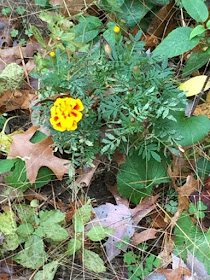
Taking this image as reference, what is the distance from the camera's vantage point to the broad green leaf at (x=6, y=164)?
1.44 m

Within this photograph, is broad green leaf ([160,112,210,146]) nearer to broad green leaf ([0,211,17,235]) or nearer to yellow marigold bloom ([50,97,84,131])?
yellow marigold bloom ([50,97,84,131])

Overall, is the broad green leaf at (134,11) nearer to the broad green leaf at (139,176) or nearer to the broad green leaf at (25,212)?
the broad green leaf at (139,176)

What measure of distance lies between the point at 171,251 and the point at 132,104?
0.50m

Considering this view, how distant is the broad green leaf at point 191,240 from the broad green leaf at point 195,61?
0.49 metres

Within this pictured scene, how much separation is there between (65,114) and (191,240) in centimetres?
59

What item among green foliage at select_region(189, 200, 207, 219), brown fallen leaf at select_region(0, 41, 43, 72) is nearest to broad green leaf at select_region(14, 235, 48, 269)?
green foliage at select_region(189, 200, 207, 219)

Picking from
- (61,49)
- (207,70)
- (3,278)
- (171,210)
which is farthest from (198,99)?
(3,278)

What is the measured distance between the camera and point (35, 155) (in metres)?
1.43

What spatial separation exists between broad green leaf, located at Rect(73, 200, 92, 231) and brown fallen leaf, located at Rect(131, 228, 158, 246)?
170mm

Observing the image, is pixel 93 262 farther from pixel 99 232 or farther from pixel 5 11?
pixel 5 11

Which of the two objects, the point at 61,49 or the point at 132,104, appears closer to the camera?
the point at 132,104

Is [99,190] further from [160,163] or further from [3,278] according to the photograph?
[3,278]

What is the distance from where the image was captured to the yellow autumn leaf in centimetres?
145

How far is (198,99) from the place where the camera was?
141 centimetres
